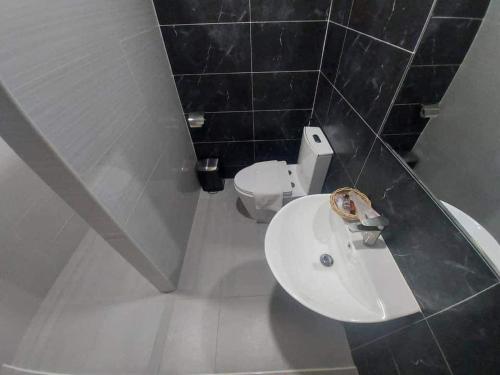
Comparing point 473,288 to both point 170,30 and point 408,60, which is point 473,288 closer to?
point 408,60

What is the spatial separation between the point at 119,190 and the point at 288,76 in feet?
4.14

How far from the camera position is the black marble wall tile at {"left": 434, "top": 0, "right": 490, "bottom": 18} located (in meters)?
0.43

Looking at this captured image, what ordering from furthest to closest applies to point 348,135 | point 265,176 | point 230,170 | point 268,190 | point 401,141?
point 230,170 < point 265,176 < point 268,190 < point 348,135 < point 401,141

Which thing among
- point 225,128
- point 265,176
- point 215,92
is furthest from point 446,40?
point 225,128

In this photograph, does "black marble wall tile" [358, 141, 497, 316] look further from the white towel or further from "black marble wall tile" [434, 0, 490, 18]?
the white towel

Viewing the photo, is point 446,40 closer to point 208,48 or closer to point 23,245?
point 208,48

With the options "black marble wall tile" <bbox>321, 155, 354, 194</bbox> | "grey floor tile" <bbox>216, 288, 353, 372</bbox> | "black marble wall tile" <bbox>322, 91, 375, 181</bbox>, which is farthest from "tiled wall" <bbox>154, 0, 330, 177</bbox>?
"grey floor tile" <bbox>216, 288, 353, 372</bbox>

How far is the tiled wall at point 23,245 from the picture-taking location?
112 cm

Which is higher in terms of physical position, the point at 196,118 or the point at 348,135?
the point at 348,135

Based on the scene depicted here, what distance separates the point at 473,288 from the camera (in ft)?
1.55

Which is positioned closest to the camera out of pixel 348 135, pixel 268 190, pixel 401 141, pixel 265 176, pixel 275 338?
pixel 401 141

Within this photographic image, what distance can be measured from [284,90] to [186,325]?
5.47 feet

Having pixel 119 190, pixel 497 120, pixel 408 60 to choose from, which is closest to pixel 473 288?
pixel 497 120

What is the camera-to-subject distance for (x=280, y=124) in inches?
65.7
